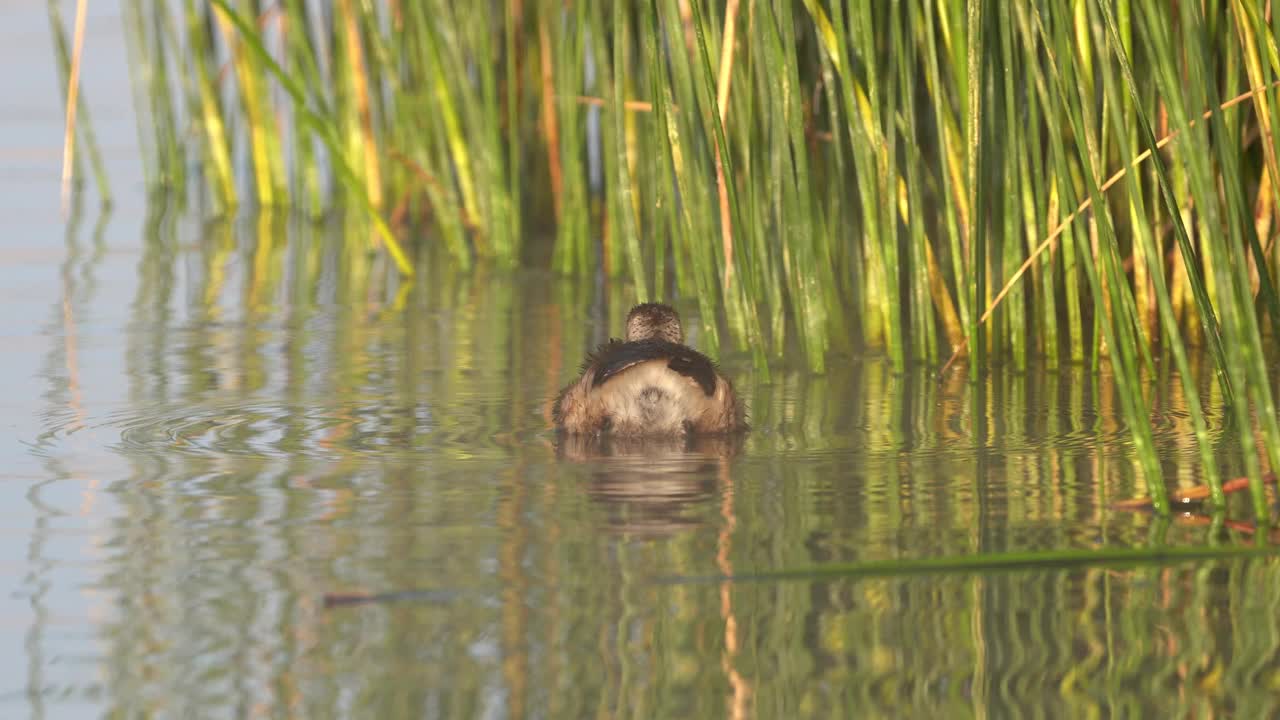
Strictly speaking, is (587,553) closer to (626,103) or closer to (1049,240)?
(1049,240)

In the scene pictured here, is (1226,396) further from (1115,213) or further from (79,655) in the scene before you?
(79,655)

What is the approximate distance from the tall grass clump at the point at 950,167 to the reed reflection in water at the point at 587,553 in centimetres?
32

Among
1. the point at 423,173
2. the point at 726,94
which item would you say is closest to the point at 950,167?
the point at 726,94

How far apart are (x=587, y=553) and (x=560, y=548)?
7 cm

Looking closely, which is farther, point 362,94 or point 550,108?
point 362,94

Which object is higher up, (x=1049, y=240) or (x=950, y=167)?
(x=950, y=167)

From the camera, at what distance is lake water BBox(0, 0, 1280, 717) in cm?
341

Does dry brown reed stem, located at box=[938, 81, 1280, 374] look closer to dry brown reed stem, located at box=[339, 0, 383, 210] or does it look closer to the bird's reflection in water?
the bird's reflection in water

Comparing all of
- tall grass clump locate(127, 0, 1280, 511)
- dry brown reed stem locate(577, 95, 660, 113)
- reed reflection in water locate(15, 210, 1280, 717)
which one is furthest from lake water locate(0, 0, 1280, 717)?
dry brown reed stem locate(577, 95, 660, 113)

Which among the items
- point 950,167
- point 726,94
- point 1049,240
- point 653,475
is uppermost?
point 726,94

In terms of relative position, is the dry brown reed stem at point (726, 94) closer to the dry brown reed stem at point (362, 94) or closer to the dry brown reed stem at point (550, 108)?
the dry brown reed stem at point (550, 108)

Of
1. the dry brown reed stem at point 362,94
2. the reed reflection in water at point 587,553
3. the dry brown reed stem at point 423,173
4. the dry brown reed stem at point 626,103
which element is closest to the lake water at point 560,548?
the reed reflection in water at point 587,553

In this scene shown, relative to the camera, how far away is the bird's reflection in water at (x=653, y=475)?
14.8 ft

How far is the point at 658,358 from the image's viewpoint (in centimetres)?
545
